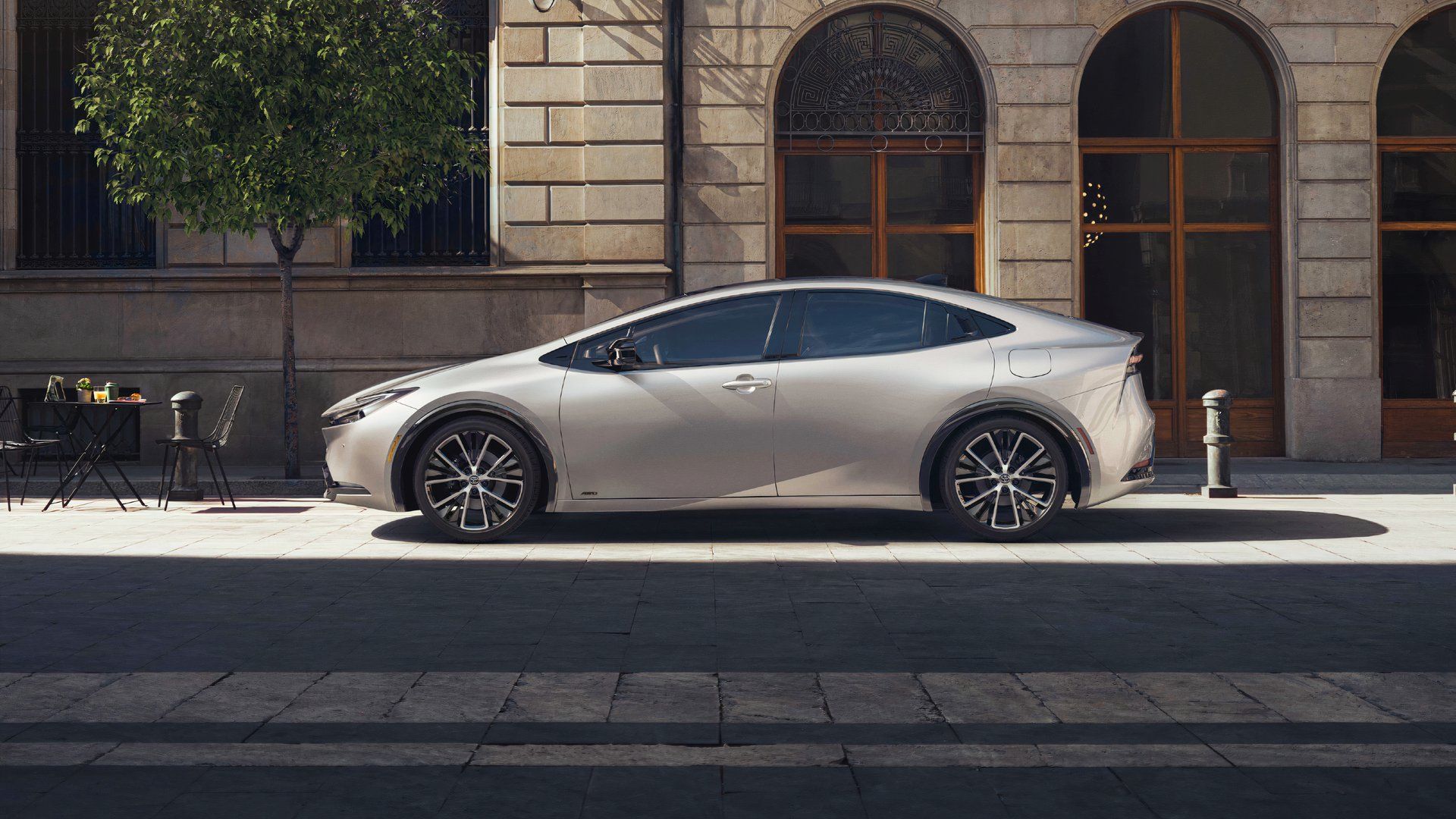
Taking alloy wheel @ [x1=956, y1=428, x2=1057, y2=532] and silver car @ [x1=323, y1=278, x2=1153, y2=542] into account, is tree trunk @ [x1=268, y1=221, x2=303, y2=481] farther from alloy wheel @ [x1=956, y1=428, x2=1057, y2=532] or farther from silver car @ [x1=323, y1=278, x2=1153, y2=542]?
alloy wheel @ [x1=956, y1=428, x2=1057, y2=532]

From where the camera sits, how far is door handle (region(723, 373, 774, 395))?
28.1 ft

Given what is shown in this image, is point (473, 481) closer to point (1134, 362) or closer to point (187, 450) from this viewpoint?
→ point (1134, 362)

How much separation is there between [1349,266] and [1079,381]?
8343 mm

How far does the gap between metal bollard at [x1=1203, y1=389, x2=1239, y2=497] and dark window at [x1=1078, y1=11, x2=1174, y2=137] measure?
4.92 m

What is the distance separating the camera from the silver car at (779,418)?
8.54m

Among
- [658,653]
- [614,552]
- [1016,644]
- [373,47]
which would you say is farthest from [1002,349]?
[373,47]

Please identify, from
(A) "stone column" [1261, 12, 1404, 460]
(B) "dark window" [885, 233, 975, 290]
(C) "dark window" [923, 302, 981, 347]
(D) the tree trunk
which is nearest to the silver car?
(C) "dark window" [923, 302, 981, 347]

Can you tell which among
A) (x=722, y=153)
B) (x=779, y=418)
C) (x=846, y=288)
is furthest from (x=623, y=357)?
(x=722, y=153)

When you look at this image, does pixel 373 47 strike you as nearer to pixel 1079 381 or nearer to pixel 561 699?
pixel 1079 381

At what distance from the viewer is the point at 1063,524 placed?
384 inches

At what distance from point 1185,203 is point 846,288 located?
8.23 meters

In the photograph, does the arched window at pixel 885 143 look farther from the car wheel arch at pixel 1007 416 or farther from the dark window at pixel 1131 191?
the car wheel arch at pixel 1007 416

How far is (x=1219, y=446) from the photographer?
1175cm

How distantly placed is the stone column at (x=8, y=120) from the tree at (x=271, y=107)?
314 centimetres
